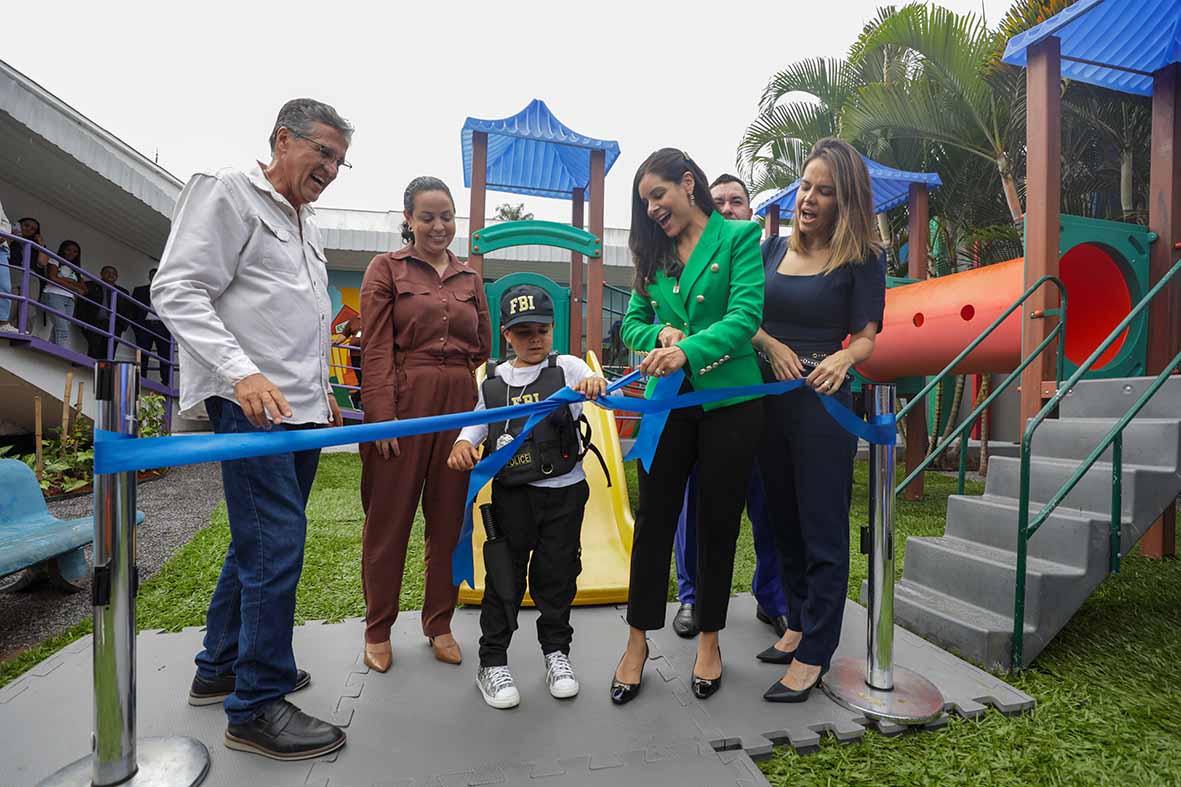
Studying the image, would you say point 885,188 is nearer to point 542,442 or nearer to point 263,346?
point 542,442

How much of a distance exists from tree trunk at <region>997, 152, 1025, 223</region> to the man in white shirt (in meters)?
9.58

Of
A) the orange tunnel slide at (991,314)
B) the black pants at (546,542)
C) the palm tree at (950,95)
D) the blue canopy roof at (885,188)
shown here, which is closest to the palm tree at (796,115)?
the palm tree at (950,95)

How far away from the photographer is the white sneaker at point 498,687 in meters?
2.24

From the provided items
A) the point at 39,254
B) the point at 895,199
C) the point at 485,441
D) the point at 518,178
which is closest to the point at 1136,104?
the point at 895,199

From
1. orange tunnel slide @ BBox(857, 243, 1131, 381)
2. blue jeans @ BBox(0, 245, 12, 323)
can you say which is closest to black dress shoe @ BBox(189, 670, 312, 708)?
orange tunnel slide @ BBox(857, 243, 1131, 381)

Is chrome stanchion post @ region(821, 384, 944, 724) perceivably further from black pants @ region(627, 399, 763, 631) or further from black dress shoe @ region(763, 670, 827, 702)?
black pants @ region(627, 399, 763, 631)

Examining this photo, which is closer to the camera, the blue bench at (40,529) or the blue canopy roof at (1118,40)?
the blue bench at (40,529)

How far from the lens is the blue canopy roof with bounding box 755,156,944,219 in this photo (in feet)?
23.2

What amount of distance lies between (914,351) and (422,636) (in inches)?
198

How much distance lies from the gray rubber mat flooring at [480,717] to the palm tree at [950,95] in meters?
8.89

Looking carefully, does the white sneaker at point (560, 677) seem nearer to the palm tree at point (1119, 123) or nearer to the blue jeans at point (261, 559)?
the blue jeans at point (261, 559)

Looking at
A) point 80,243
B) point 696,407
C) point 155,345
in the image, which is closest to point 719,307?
point 696,407

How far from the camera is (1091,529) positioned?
2758 mm

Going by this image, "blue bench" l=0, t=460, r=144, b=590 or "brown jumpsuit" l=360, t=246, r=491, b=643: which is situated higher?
"brown jumpsuit" l=360, t=246, r=491, b=643
